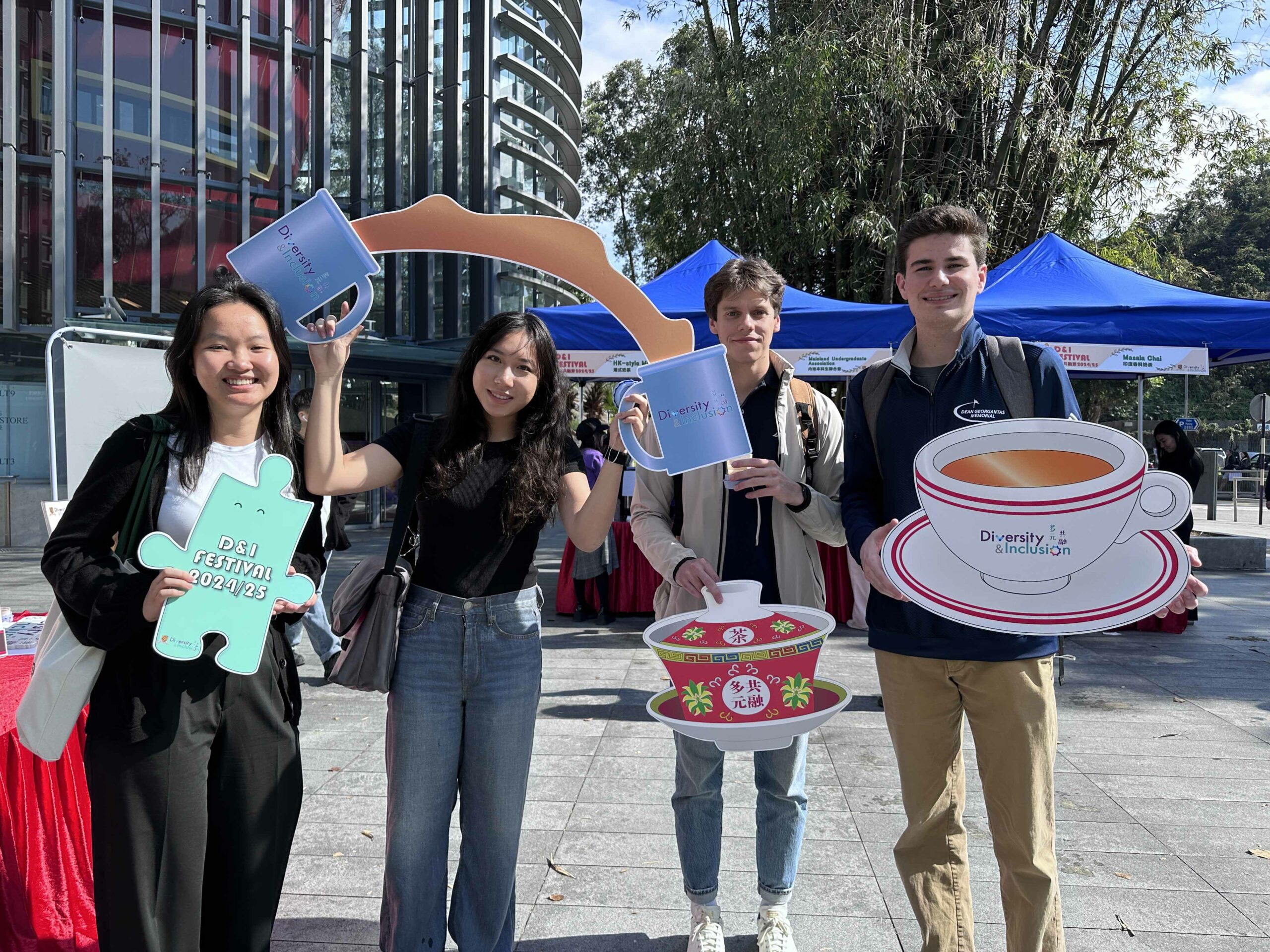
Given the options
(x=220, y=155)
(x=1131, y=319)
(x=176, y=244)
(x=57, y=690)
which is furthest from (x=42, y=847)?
(x=220, y=155)

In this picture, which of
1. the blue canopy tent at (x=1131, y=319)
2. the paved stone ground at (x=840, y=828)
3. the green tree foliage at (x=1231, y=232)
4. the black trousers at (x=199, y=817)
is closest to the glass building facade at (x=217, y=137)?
the paved stone ground at (x=840, y=828)

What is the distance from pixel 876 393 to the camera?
215cm

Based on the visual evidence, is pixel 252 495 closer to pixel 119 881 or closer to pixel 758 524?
pixel 119 881

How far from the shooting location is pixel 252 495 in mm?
1738

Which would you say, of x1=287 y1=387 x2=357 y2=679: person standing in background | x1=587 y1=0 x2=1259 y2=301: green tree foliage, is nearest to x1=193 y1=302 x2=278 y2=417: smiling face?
x1=287 y1=387 x2=357 y2=679: person standing in background

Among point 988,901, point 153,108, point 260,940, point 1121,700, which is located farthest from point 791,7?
point 260,940

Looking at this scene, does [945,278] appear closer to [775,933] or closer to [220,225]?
[775,933]

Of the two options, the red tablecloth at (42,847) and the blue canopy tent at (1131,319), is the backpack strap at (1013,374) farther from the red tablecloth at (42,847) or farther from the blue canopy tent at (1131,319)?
the blue canopy tent at (1131,319)

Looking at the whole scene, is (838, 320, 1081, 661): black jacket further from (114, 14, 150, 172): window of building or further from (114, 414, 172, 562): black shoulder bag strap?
(114, 14, 150, 172): window of building

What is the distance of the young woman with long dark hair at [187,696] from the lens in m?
1.71

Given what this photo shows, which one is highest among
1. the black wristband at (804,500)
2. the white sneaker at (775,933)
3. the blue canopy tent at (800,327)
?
the blue canopy tent at (800,327)

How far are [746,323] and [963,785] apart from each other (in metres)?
1.21

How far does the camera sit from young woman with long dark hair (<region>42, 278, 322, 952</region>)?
1.71 metres

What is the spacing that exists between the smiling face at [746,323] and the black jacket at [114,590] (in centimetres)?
130
